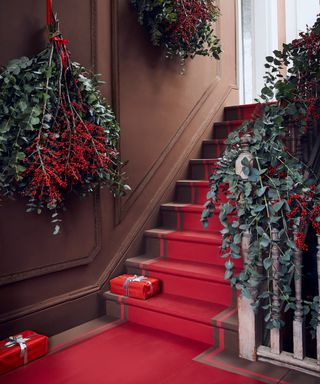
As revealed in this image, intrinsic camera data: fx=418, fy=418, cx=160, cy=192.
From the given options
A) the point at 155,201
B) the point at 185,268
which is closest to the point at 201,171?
the point at 155,201

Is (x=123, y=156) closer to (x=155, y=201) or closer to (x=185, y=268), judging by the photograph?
(x=155, y=201)

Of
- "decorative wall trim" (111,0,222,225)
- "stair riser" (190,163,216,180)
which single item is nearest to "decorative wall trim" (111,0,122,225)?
"decorative wall trim" (111,0,222,225)

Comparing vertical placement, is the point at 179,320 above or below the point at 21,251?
below

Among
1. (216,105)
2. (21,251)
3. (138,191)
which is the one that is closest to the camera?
(21,251)

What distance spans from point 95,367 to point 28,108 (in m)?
1.40

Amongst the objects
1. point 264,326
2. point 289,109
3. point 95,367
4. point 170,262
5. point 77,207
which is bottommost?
point 95,367

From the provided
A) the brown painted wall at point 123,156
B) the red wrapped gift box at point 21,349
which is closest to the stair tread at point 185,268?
the brown painted wall at point 123,156

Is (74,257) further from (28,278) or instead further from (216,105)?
(216,105)

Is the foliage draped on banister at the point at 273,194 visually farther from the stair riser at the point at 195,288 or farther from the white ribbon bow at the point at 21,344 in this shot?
the white ribbon bow at the point at 21,344

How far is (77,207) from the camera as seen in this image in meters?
2.78

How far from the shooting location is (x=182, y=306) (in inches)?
103

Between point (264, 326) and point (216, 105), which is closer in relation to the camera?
point (264, 326)

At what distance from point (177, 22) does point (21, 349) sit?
249cm

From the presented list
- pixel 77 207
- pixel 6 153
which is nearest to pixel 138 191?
pixel 77 207
